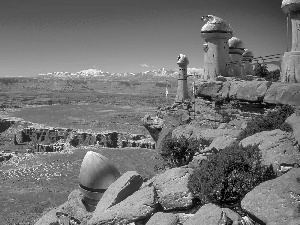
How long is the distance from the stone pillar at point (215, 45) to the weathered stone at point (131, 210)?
11221mm

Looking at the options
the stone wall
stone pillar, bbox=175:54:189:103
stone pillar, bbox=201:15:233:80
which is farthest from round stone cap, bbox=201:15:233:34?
stone pillar, bbox=175:54:189:103

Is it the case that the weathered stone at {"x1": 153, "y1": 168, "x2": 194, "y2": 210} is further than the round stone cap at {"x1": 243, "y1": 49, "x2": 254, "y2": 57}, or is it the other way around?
the round stone cap at {"x1": 243, "y1": 49, "x2": 254, "y2": 57}

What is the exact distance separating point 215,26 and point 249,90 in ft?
18.1

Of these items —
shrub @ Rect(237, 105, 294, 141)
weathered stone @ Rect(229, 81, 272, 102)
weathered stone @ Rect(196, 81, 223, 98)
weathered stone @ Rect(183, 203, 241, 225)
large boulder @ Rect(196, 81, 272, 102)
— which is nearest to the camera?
weathered stone @ Rect(183, 203, 241, 225)

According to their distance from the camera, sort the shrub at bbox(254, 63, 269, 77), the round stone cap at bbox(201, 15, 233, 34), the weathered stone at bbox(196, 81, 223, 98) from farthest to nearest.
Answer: the shrub at bbox(254, 63, 269, 77) < the round stone cap at bbox(201, 15, 233, 34) < the weathered stone at bbox(196, 81, 223, 98)

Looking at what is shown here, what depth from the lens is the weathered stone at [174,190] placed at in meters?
7.71

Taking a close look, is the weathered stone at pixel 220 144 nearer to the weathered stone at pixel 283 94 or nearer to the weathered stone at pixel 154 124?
the weathered stone at pixel 283 94

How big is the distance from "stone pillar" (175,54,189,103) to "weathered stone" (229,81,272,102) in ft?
35.3

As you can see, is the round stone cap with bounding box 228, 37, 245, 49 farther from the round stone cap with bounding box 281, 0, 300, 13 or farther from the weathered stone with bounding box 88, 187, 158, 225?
the weathered stone with bounding box 88, 187, 158, 225

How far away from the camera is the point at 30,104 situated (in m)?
175

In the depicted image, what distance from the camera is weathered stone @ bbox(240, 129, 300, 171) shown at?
7.53m

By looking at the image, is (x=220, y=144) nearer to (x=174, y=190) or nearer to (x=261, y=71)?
(x=174, y=190)

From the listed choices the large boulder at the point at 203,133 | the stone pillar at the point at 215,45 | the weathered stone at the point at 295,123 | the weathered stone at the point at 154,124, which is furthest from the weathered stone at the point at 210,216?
the weathered stone at the point at 154,124

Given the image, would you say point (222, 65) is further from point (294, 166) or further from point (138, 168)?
point (138, 168)
